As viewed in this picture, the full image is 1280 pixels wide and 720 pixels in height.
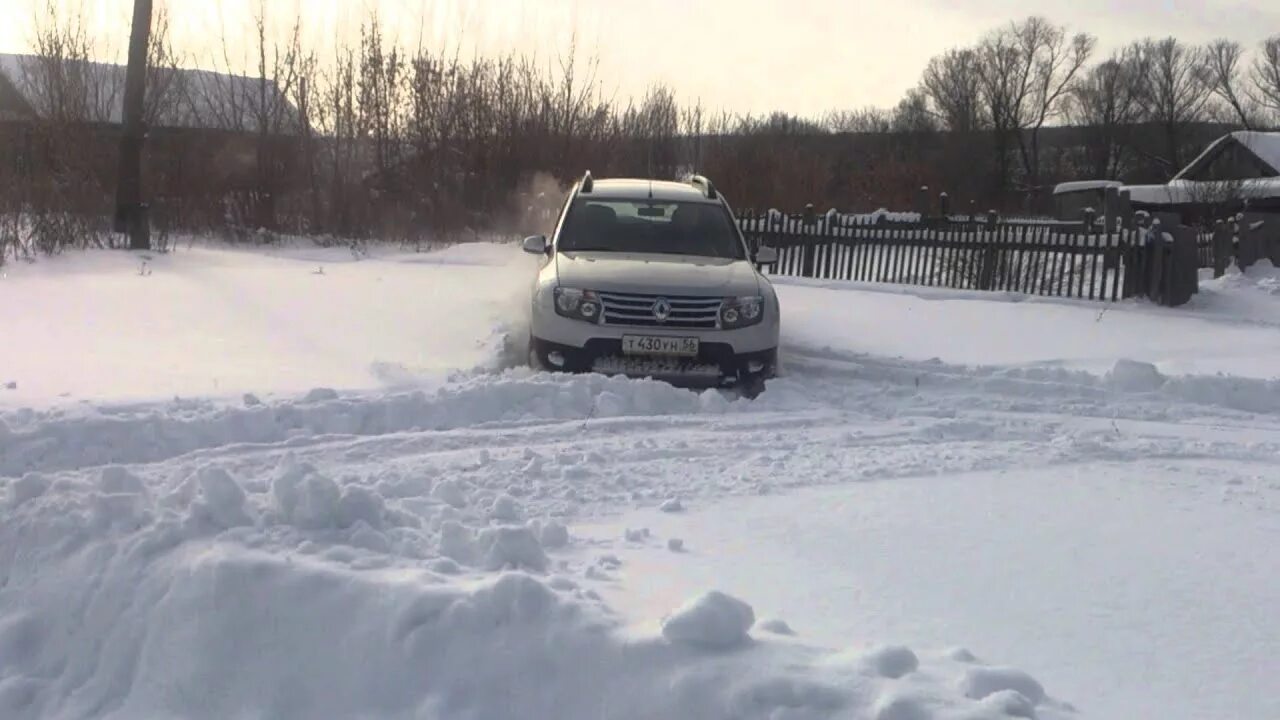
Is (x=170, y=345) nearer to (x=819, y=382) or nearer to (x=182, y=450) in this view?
(x=182, y=450)

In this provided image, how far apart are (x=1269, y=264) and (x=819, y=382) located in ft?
51.8

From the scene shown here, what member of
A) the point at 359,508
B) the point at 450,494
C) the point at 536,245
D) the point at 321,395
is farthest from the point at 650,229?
the point at 359,508

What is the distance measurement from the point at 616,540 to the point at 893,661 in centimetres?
164

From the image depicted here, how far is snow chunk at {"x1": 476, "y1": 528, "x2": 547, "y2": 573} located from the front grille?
404 centimetres

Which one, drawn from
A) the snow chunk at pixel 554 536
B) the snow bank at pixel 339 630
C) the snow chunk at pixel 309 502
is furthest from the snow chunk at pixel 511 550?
the snow chunk at pixel 309 502

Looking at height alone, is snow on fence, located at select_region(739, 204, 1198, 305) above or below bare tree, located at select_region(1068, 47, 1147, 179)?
below

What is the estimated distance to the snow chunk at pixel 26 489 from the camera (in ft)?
15.5

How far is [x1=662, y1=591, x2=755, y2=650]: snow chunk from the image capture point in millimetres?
3385

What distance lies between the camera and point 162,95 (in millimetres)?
25094

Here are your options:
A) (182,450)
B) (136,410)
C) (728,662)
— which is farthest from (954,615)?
(136,410)

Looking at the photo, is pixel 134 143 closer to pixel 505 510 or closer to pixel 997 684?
pixel 505 510

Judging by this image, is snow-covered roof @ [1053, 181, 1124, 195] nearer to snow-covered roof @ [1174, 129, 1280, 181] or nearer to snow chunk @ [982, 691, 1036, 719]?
snow-covered roof @ [1174, 129, 1280, 181]

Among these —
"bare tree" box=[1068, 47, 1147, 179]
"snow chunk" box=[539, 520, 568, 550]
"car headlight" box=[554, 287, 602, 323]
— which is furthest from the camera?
"bare tree" box=[1068, 47, 1147, 179]

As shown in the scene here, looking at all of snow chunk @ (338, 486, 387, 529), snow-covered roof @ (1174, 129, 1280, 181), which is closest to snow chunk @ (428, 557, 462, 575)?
snow chunk @ (338, 486, 387, 529)
